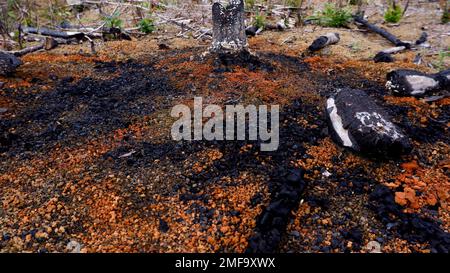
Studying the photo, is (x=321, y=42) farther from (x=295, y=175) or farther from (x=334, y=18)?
(x=295, y=175)

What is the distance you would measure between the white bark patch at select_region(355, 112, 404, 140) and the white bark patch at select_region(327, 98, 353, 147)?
7.5 inches

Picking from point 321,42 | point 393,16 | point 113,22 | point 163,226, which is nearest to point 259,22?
point 321,42

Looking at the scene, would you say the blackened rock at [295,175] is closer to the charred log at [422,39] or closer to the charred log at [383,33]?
the charred log at [383,33]

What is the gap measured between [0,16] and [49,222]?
648 centimetres

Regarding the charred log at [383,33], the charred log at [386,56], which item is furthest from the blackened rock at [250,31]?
the charred log at [386,56]

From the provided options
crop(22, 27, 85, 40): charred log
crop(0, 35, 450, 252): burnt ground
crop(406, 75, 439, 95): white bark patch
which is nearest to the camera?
crop(0, 35, 450, 252): burnt ground

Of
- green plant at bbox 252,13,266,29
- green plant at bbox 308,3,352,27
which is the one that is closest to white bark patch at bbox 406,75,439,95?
green plant at bbox 308,3,352,27

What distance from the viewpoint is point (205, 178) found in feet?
8.97

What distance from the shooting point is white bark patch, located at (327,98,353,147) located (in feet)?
9.61

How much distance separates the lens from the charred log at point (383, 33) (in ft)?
19.0

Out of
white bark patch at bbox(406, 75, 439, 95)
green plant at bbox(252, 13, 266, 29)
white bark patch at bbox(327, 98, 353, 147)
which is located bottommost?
white bark patch at bbox(327, 98, 353, 147)

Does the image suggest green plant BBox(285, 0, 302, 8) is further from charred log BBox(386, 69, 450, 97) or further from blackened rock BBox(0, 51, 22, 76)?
blackened rock BBox(0, 51, 22, 76)

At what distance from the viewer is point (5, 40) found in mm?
6078

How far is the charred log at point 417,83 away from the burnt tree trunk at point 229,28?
84.7 inches
